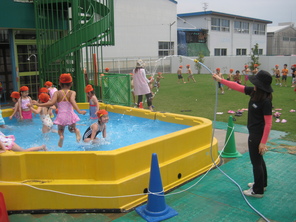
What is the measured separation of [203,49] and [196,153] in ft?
125

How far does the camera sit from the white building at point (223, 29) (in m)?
42.9

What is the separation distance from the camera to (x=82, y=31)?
1123cm

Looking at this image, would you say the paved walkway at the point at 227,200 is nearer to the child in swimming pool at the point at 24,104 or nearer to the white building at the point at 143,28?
the child in swimming pool at the point at 24,104

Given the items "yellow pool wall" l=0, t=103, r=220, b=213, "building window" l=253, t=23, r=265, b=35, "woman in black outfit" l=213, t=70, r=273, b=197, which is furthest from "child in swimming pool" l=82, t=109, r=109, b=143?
"building window" l=253, t=23, r=265, b=35

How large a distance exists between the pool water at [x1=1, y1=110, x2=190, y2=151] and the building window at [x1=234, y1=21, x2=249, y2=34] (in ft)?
139

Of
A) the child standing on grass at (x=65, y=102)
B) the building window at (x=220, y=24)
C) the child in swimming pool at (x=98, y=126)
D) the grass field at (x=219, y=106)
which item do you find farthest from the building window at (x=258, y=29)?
the child standing on grass at (x=65, y=102)

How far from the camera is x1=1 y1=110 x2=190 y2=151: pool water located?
7.49 meters

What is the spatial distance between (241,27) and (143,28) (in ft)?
66.5

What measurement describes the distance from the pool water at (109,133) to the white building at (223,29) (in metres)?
33.9

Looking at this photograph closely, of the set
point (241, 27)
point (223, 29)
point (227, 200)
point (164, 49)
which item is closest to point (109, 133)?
point (227, 200)

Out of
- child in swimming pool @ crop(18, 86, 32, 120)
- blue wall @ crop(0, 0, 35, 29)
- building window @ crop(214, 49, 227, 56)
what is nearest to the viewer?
child in swimming pool @ crop(18, 86, 32, 120)

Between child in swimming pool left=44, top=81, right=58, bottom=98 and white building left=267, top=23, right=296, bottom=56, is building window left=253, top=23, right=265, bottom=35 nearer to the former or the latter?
white building left=267, top=23, right=296, bottom=56

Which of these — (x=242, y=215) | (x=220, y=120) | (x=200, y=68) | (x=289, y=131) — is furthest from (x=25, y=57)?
(x=200, y=68)

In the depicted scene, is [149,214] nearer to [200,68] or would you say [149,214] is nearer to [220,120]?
[220,120]
